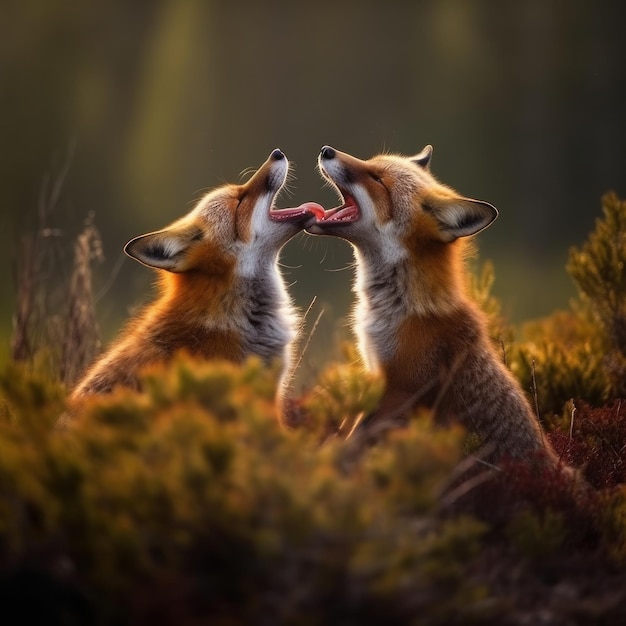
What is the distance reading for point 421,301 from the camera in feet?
16.5

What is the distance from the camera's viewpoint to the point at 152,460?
239 cm

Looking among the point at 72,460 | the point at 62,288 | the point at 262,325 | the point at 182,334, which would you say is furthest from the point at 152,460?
the point at 62,288

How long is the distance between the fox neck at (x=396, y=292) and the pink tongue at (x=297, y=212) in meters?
0.35

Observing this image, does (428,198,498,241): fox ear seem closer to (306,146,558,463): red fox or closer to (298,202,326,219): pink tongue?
(306,146,558,463): red fox

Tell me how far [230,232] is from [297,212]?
0.45 meters

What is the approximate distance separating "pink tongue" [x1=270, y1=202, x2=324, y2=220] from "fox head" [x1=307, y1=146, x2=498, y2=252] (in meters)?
0.02

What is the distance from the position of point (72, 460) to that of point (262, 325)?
2.66m

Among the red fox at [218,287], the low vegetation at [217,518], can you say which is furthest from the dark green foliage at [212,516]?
the red fox at [218,287]

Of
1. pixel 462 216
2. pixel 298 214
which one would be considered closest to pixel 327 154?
pixel 298 214

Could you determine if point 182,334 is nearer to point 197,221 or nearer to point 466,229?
point 197,221

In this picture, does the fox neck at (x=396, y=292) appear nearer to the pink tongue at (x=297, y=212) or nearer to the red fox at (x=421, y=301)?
the red fox at (x=421, y=301)

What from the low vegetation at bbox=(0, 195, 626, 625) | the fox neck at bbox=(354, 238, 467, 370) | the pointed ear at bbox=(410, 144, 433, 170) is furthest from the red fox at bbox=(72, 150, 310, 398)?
the low vegetation at bbox=(0, 195, 626, 625)

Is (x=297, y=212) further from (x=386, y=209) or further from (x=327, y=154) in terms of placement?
(x=386, y=209)

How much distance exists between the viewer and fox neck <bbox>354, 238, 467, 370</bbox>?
16.4 ft
